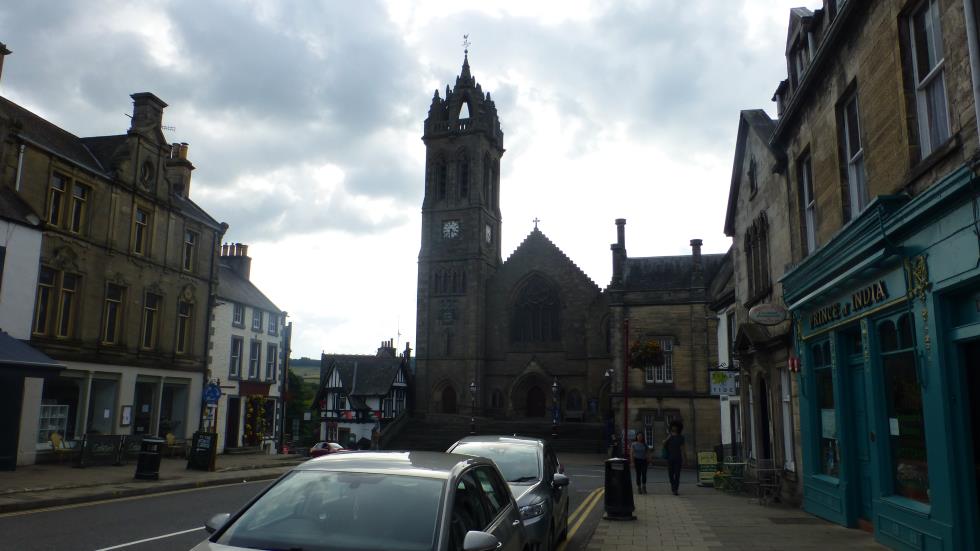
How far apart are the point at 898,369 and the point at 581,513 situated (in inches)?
301

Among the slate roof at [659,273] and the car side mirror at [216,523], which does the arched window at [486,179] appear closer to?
the slate roof at [659,273]

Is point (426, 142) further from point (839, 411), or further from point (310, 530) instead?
point (310, 530)

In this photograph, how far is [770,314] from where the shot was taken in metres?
13.6

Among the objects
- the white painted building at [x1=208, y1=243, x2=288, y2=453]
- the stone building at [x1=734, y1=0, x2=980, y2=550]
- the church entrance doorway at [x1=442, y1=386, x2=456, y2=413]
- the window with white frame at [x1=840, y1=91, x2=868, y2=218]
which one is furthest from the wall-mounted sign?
the church entrance doorway at [x1=442, y1=386, x2=456, y2=413]

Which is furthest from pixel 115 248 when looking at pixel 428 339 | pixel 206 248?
pixel 428 339

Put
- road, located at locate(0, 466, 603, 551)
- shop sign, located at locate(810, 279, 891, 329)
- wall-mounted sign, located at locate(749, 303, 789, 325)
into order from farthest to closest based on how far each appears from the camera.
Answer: wall-mounted sign, located at locate(749, 303, 789, 325) → shop sign, located at locate(810, 279, 891, 329) → road, located at locate(0, 466, 603, 551)

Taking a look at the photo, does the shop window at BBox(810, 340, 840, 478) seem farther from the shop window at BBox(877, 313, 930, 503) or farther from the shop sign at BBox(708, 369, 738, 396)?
the shop sign at BBox(708, 369, 738, 396)

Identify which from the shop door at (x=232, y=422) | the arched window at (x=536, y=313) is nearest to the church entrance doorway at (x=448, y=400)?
the arched window at (x=536, y=313)

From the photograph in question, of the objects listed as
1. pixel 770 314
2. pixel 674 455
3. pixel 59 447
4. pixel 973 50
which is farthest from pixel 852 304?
pixel 59 447

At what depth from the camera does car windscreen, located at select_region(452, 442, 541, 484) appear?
30.8 feet

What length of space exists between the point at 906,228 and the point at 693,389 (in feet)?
108

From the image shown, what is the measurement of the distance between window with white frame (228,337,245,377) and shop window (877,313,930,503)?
29750 mm

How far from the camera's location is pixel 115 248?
23766 millimetres

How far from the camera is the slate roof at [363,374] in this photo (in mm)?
56281
